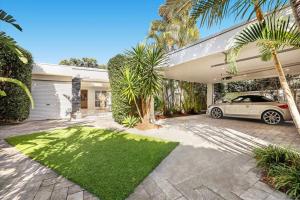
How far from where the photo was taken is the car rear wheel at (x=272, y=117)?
6562 mm

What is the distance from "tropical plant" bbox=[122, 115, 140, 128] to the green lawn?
1.99 meters

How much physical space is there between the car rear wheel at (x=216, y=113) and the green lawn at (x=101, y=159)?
5704 mm

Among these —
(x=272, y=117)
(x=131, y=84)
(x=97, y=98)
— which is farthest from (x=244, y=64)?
(x=97, y=98)

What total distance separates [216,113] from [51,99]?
34.4ft

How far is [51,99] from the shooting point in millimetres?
10016

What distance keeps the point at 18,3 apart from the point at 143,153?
8609mm

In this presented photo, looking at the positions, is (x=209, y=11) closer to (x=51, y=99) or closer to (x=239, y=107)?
(x=239, y=107)

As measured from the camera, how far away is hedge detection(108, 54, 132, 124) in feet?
22.7

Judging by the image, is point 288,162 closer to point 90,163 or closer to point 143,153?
point 143,153

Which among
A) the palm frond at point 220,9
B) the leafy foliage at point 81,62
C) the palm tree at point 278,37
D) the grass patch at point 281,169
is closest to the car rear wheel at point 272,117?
the grass patch at point 281,169

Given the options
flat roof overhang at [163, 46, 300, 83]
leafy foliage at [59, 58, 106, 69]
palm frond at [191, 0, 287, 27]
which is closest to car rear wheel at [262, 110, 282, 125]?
flat roof overhang at [163, 46, 300, 83]

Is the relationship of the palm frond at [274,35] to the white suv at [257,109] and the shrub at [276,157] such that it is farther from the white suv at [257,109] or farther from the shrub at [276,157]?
the white suv at [257,109]

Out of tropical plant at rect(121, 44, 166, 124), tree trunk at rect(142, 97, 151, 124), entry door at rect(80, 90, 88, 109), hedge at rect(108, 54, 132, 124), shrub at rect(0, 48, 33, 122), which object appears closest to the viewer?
tropical plant at rect(121, 44, 166, 124)

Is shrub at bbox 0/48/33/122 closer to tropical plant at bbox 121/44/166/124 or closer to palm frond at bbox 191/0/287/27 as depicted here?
tropical plant at bbox 121/44/166/124
